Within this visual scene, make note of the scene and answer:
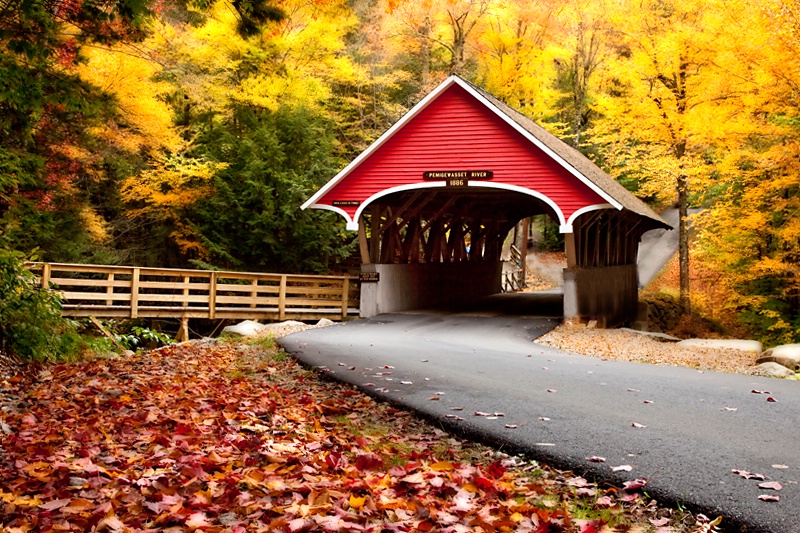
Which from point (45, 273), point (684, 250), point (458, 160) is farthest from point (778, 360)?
point (45, 273)

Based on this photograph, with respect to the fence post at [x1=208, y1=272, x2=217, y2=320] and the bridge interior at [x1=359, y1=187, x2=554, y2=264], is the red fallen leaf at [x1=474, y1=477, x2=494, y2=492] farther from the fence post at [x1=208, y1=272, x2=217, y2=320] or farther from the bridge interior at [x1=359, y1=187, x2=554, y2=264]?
the bridge interior at [x1=359, y1=187, x2=554, y2=264]

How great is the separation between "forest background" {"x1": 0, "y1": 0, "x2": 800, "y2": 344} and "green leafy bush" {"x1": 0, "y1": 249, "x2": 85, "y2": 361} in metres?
0.59

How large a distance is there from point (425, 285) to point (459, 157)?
5.36m

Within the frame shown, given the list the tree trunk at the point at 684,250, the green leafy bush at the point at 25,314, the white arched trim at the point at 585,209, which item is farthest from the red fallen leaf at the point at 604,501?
the tree trunk at the point at 684,250

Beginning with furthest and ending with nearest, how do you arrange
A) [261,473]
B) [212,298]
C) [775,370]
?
[212,298]
[775,370]
[261,473]

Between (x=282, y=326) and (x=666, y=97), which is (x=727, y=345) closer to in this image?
(x=666, y=97)

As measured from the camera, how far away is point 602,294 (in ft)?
63.4

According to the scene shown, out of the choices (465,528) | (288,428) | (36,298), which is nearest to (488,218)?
(36,298)

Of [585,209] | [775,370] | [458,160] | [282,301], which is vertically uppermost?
[458,160]

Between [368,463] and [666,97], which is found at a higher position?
[666,97]

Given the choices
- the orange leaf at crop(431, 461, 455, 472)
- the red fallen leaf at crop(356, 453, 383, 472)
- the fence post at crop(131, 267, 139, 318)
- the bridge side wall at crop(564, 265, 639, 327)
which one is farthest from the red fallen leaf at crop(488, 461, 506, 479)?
the fence post at crop(131, 267, 139, 318)

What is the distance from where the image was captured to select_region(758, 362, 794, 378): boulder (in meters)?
10.4

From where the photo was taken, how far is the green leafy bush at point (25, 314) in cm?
848

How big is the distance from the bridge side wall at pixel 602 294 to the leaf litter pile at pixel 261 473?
1003 centimetres
